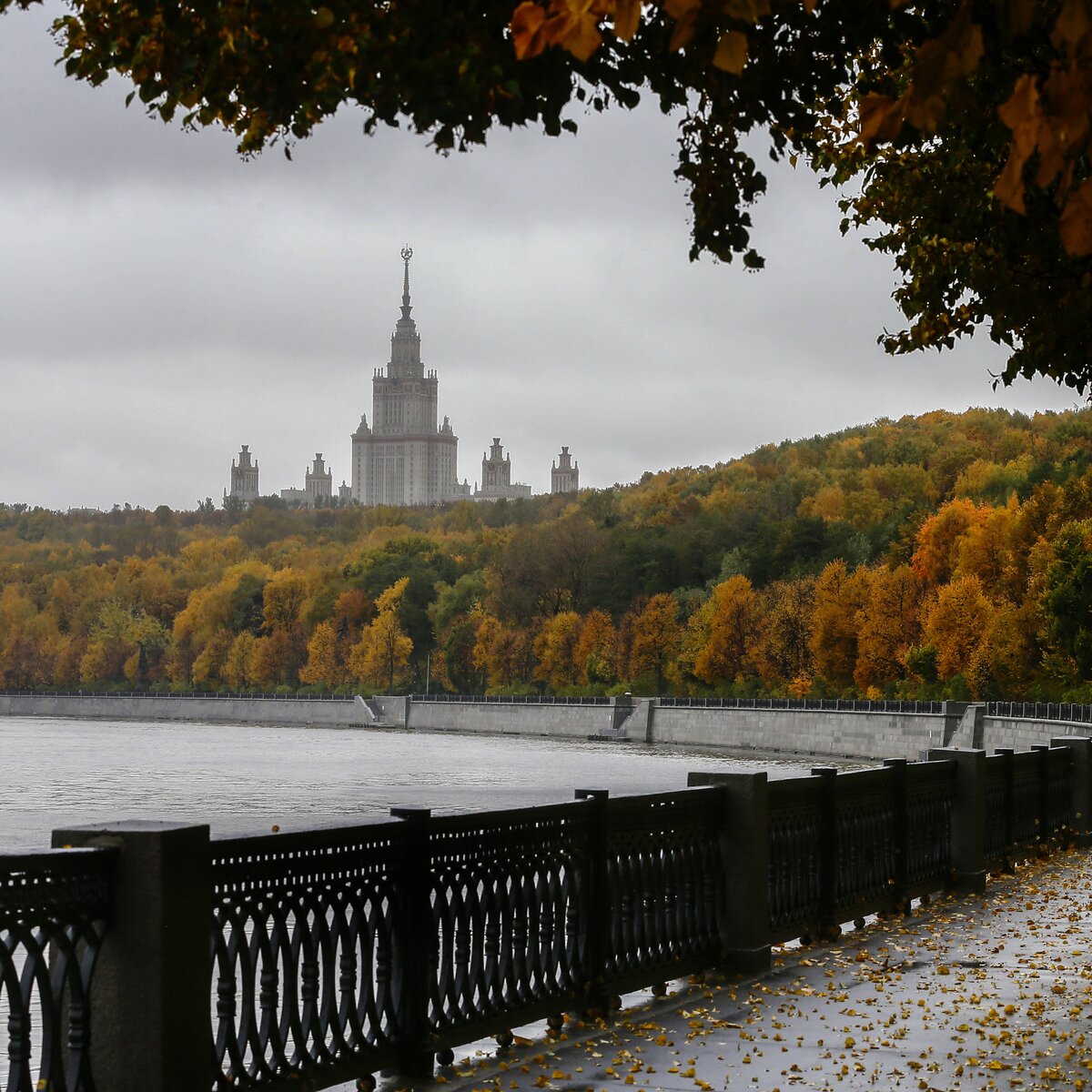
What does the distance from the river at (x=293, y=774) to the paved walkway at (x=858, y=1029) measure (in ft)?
42.2

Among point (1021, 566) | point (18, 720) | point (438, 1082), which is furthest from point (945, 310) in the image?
point (18, 720)

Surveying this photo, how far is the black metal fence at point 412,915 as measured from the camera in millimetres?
6039

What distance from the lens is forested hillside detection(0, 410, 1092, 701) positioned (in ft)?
253

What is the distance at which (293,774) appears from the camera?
62.8m

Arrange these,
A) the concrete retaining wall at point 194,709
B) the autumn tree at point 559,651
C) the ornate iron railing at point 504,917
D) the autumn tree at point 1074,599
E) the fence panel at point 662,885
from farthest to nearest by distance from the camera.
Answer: the concrete retaining wall at point 194,709
the autumn tree at point 559,651
the autumn tree at point 1074,599
the fence panel at point 662,885
the ornate iron railing at point 504,917

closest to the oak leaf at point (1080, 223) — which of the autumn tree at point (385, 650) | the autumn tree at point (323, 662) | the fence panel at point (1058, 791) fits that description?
the fence panel at point (1058, 791)

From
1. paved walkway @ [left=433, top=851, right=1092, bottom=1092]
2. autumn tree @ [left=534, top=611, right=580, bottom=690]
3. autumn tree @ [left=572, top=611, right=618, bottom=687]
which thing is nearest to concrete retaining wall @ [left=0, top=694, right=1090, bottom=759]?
autumn tree @ [left=572, top=611, right=618, bottom=687]

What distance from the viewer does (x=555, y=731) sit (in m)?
103

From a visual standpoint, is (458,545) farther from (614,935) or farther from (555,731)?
(614,935)

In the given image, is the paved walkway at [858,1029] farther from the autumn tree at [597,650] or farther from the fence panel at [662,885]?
the autumn tree at [597,650]

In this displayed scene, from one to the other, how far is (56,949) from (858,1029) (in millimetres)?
4330

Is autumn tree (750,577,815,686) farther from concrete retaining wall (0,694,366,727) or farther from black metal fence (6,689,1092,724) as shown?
concrete retaining wall (0,694,366,727)

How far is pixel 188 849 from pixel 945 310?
7.94m

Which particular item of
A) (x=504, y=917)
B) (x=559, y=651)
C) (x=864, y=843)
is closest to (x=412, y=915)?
(x=504, y=917)
